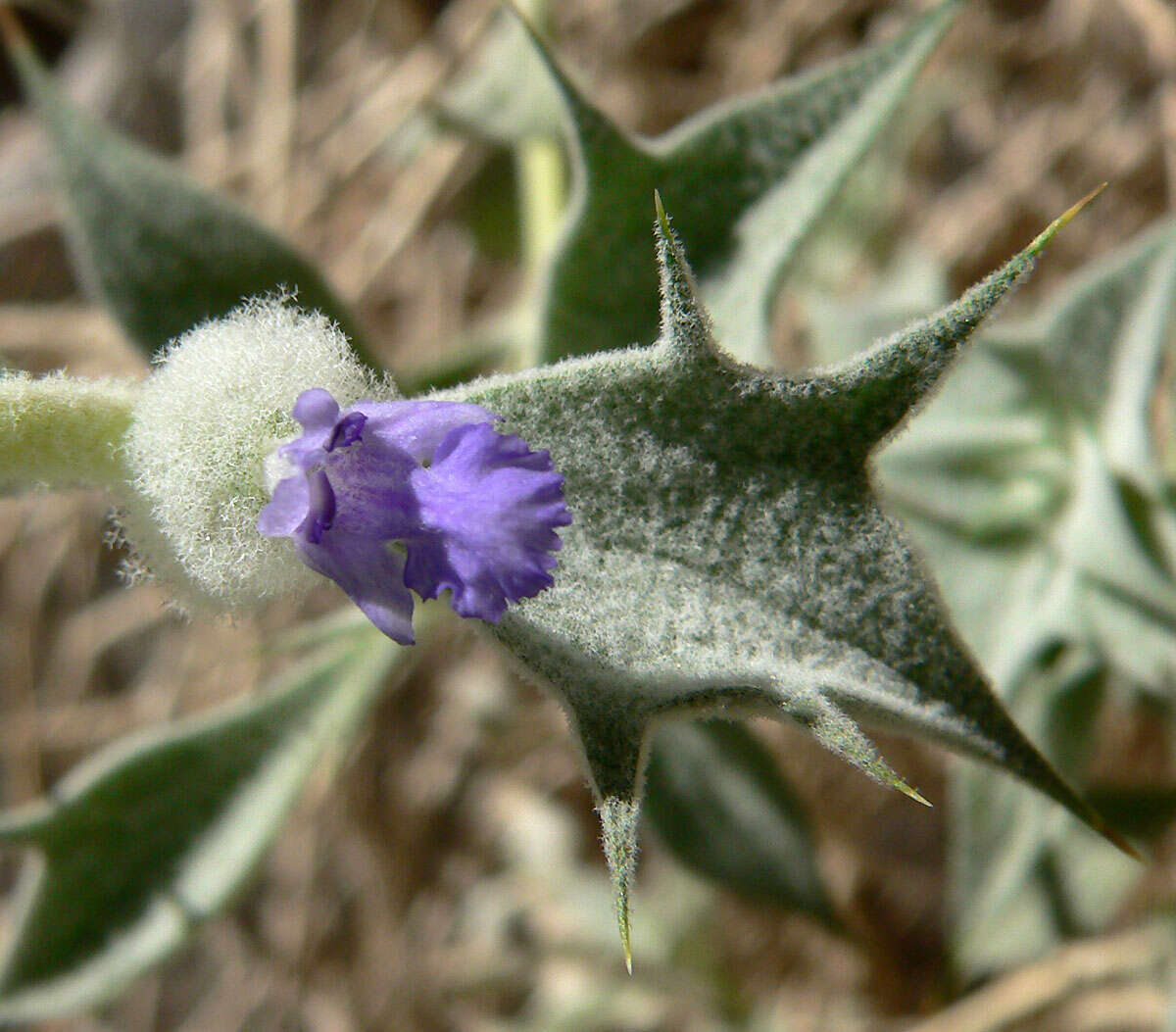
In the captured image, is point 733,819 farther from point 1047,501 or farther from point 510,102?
point 510,102

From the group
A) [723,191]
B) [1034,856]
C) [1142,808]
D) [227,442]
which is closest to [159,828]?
Answer: [227,442]

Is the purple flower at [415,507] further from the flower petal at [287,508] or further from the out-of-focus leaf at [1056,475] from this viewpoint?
the out-of-focus leaf at [1056,475]

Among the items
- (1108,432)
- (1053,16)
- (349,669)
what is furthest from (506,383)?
(1053,16)

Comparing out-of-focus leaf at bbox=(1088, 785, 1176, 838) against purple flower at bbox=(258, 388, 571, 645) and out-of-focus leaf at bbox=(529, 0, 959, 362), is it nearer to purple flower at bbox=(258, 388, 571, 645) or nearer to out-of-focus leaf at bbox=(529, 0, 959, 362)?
out-of-focus leaf at bbox=(529, 0, 959, 362)

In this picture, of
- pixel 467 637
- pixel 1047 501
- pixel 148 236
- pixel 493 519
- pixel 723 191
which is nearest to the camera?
pixel 493 519

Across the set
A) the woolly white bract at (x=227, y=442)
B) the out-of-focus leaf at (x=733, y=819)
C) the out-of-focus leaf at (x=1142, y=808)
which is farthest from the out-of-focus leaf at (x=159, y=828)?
the out-of-focus leaf at (x=1142, y=808)

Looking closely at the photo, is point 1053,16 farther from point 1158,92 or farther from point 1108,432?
point 1108,432

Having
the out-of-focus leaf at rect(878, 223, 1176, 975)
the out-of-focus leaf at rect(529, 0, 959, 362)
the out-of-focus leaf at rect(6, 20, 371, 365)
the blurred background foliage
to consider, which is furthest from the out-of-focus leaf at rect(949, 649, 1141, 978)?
the out-of-focus leaf at rect(6, 20, 371, 365)
